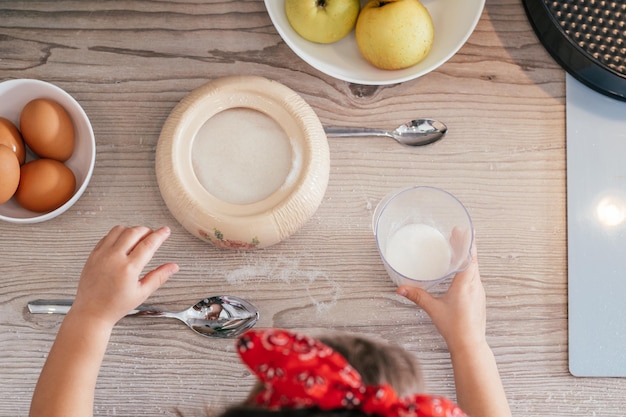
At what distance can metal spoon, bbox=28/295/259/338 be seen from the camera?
2.54 feet

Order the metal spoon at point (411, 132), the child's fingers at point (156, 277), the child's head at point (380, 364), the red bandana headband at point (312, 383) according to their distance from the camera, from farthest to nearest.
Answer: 1. the metal spoon at point (411, 132)
2. the child's fingers at point (156, 277)
3. the child's head at point (380, 364)
4. the red bandana headband at point (312, 383)


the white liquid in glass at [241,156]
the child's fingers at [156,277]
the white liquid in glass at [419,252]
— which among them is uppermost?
the white liquid in glass at [241,156]

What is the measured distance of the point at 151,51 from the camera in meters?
0.83

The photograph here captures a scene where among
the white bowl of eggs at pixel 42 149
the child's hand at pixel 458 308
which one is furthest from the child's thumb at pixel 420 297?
the white bowl of eggs at pixel 42 149

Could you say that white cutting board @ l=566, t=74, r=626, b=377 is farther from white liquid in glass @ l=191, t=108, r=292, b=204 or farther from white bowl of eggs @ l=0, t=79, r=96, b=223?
white bowl of eggs @ l=0, t=79, r=96, b=223

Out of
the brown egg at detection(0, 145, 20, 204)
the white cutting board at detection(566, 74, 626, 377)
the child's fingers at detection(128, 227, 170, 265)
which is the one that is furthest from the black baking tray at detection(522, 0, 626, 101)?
the brown egg at detection(0, 145, 20, 204)

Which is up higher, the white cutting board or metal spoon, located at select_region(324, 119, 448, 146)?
metal spoon, located at select_region(324, 119, 448, 146)

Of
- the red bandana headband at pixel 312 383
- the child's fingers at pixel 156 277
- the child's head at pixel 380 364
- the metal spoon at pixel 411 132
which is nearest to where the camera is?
the red bandana headband at pixel 312 383

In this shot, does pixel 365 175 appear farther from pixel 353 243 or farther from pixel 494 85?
pixel 494 85

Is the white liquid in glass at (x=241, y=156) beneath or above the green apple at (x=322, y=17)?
beneath

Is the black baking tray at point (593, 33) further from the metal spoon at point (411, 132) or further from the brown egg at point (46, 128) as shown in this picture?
the brown egg at point (46, 128)

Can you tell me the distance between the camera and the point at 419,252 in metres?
0.75

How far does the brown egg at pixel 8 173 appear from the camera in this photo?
2.26ft

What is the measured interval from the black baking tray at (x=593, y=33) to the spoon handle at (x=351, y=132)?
23 cm
